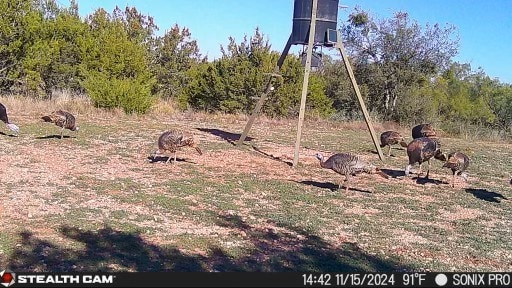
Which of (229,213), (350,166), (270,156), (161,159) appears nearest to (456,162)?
(350,166)

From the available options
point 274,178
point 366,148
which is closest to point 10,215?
point 274,178

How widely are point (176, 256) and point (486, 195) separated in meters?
6.60

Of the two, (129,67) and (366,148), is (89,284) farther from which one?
(129,67)

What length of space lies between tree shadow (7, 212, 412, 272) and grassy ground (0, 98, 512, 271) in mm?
18

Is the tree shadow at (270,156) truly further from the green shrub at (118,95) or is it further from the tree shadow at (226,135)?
the green shrub at (118,95)

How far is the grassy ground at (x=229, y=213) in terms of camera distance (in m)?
5.14

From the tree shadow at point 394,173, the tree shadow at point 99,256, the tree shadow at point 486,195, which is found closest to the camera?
the tree shadow at point 99,256

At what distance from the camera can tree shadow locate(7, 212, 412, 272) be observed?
4688 millimetres

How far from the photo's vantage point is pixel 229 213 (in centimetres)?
696

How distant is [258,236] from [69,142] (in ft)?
24.8

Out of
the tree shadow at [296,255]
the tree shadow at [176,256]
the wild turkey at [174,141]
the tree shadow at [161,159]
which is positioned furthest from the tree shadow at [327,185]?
the tree shadow at [176,256]

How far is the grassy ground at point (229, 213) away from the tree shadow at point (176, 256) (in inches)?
0.7

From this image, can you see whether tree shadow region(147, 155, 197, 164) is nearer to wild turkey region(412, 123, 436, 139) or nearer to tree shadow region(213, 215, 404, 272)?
tree shadow region(213, 215, 404, 272)

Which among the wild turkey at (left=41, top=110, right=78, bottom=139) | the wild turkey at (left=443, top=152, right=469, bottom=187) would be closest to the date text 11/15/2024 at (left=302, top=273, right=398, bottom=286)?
the wild turkey at (left=443, top=152, right=469, bottom=187)
